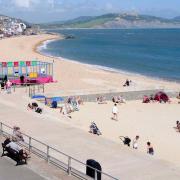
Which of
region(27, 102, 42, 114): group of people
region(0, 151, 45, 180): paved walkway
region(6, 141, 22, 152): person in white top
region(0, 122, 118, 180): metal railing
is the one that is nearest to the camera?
region(0, 122, 118, 180): metal railing

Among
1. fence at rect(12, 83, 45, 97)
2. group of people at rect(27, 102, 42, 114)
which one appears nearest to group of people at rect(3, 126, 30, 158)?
group of people at rect(27, 102, 42, 114)

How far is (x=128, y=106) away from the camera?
28.3 metres

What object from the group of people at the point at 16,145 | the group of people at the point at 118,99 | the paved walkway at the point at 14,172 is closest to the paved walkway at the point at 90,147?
the group of people at the point at 16,145

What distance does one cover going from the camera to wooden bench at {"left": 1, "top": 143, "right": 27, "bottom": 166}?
13.5m

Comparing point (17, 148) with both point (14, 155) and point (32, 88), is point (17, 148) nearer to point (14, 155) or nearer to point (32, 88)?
point (14, 155)

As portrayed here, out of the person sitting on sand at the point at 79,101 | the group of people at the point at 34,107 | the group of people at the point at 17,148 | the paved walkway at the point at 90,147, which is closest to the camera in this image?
the paved walkway at the point at 90,147

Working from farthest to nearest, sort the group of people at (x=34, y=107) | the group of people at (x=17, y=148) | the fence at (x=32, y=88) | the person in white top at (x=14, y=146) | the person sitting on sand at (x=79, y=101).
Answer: the fence at (x=32, y=88)
the person sitting on sand at (x=79, y=101)
the group of people at (x=34, y=107)
the person in white top at (x=14, y=146)
the group of people at (x=17, y=148)

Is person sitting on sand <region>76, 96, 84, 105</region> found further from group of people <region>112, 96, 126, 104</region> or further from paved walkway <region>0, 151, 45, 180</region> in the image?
paved walkway <region>0, 151, 45, 180</region>

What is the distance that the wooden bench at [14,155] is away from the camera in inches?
531

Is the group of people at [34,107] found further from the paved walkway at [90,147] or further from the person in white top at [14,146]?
the person in white top at [14,146]

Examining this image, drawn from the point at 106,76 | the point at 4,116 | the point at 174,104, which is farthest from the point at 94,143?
the point at 106,76

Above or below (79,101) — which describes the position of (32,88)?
above

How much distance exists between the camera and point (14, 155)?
13.8m

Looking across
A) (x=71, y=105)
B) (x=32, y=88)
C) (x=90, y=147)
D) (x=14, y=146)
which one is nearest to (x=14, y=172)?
(x=14, y=146)
